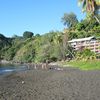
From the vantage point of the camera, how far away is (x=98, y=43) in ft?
298

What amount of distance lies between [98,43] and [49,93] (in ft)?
216

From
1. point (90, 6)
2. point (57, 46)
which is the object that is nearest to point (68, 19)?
point (57, 46)

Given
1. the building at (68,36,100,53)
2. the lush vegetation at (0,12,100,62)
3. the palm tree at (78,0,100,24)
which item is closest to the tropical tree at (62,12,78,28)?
the lush vegetation at (0,12,100,62)

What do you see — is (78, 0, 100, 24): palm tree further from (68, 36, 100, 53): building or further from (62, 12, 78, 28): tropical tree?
(62, 12, 78, 28): tropical tree

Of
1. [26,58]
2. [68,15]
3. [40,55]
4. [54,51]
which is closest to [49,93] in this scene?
[54,51]

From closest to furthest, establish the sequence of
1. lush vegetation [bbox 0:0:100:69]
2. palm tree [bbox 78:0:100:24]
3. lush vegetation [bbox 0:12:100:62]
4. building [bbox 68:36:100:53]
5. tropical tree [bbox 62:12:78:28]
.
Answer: palm tree [bbox 78:0:100:24]
lush vegetation [bbox 0:0:100:69]
building [bbox 68:36:100:53]
lush vegetation [bbox 0:12:100:62]
tropical tree [bbox 62:12:78:28]

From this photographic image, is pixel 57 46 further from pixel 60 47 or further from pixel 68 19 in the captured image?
pixel 68 19

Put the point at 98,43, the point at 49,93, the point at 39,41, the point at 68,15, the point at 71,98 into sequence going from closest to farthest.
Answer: the point at 71,98 < the point at 49,93 < the point at 98,43 < the point at 39,41 < the point at 68,15

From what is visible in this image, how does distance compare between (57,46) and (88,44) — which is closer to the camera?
(88,44)

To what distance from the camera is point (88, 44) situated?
96438 millimetres

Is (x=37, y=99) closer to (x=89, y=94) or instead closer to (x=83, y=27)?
(x=89, y=94)

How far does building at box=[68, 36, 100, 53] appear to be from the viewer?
90938 mm

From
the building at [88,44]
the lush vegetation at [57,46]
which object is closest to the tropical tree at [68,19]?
the lush vegetation at [57,46]

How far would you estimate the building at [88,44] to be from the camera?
90938mm
